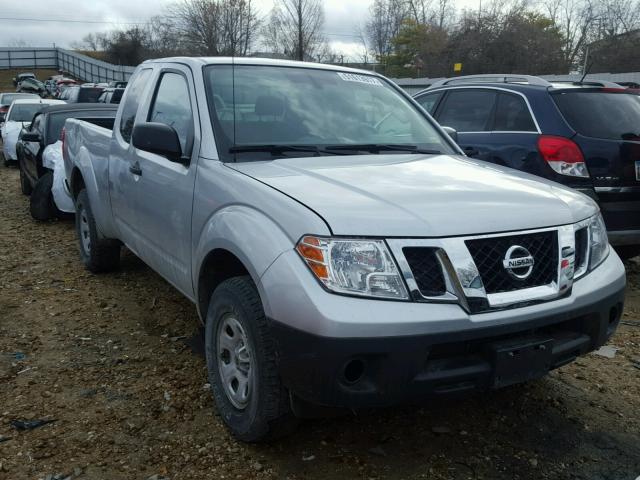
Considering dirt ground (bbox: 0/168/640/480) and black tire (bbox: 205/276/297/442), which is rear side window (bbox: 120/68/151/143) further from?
black tire (bbox: 205/276/297/442)

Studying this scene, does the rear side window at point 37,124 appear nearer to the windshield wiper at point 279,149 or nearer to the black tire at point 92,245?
the black tire at point 92,245

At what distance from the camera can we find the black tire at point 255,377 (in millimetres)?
2504

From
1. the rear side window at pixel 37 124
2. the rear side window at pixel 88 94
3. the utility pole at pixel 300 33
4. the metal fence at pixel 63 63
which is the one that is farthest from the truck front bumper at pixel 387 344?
the metal fence at pixel 63 63

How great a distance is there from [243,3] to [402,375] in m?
37.7

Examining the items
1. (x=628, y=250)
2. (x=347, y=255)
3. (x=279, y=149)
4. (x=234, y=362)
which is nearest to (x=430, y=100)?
(x=628, y=250)

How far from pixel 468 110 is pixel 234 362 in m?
4.56

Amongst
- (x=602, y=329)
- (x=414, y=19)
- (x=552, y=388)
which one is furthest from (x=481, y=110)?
(x=414, y=19)

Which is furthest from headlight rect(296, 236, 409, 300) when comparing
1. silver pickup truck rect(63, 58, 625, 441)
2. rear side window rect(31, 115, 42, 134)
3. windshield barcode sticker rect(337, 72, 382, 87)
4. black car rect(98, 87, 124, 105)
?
black car rect(98, 87, 124, 105)

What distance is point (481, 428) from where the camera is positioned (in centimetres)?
310

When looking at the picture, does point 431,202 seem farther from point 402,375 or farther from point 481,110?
point 481,110

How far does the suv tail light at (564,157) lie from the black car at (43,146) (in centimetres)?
510

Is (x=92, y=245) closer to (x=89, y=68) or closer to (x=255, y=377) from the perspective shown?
(x=255, y=377)

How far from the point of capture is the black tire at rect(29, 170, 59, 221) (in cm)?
806

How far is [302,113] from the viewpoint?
3.53 m
